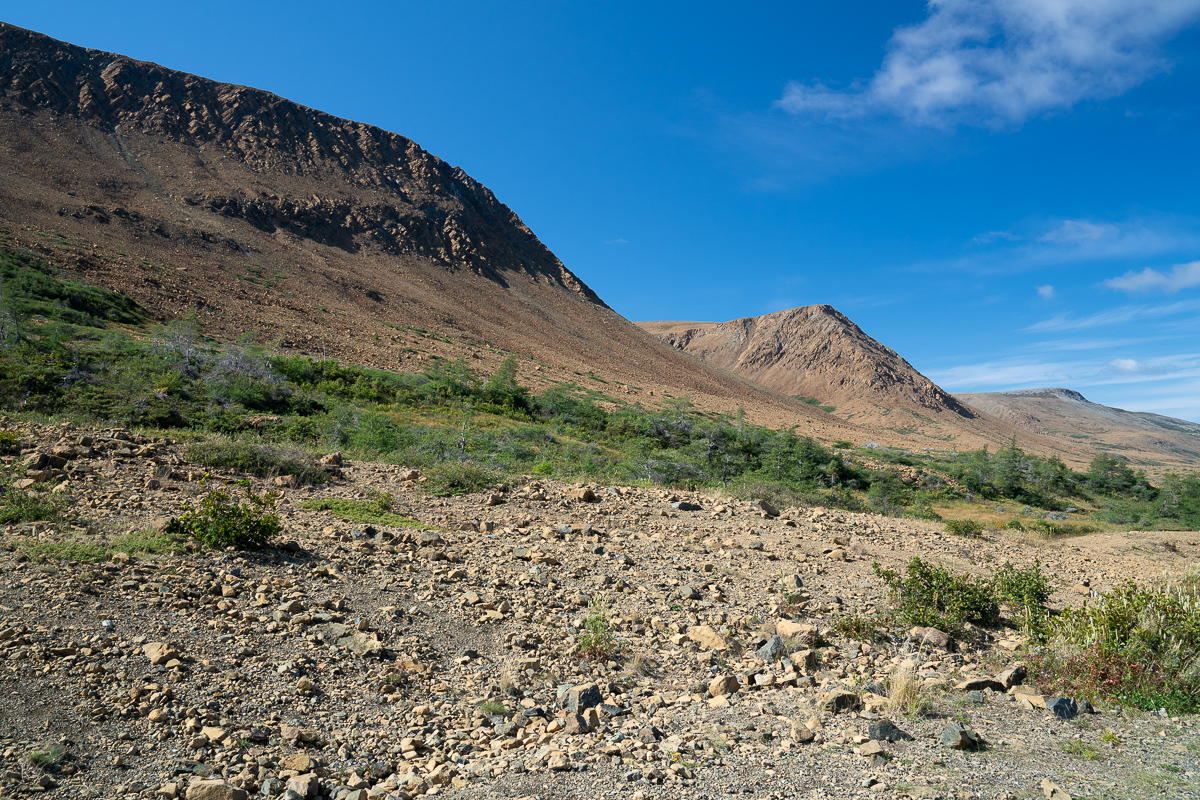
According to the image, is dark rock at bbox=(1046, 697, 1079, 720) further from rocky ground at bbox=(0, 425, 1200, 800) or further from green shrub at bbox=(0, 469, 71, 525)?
green shrub at bbox=(0, 469, 71, 525)

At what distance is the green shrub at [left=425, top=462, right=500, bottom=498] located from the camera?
9.11 m

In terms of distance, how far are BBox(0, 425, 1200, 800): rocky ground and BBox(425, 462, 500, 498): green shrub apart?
6.47 feet

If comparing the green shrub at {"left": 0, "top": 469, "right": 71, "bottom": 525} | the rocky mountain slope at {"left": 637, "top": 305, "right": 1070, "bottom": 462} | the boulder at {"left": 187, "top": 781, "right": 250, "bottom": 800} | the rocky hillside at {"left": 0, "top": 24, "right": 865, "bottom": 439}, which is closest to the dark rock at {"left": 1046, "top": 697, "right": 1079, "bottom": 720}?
the boulder at {"left": 187, "top": 781, "right": 250, "bottom": 800}

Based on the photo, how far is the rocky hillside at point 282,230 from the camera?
30.6 m

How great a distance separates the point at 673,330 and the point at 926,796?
11129 centimetres

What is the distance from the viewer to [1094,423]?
124375mm

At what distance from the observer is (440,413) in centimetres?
1986

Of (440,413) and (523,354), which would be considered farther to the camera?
(523,354)

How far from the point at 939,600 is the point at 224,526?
7480 millimetres

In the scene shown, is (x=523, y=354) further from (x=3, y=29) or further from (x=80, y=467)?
(x=3, y=29)

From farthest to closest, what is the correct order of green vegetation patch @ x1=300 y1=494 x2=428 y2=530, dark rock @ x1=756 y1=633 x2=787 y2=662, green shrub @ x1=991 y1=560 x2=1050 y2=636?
green vegetation patch @ x1=300 y1=494 x2=428 y2=530
green shrub @ x1=991 y1=560 x2=1050 y2=636
dark rock @ x1=756 y1=633 x2=787 y2=662

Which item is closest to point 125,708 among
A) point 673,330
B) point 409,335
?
point 409,335

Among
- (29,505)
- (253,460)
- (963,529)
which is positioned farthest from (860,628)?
(253,460)

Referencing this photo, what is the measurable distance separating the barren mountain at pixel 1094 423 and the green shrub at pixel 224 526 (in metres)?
117
